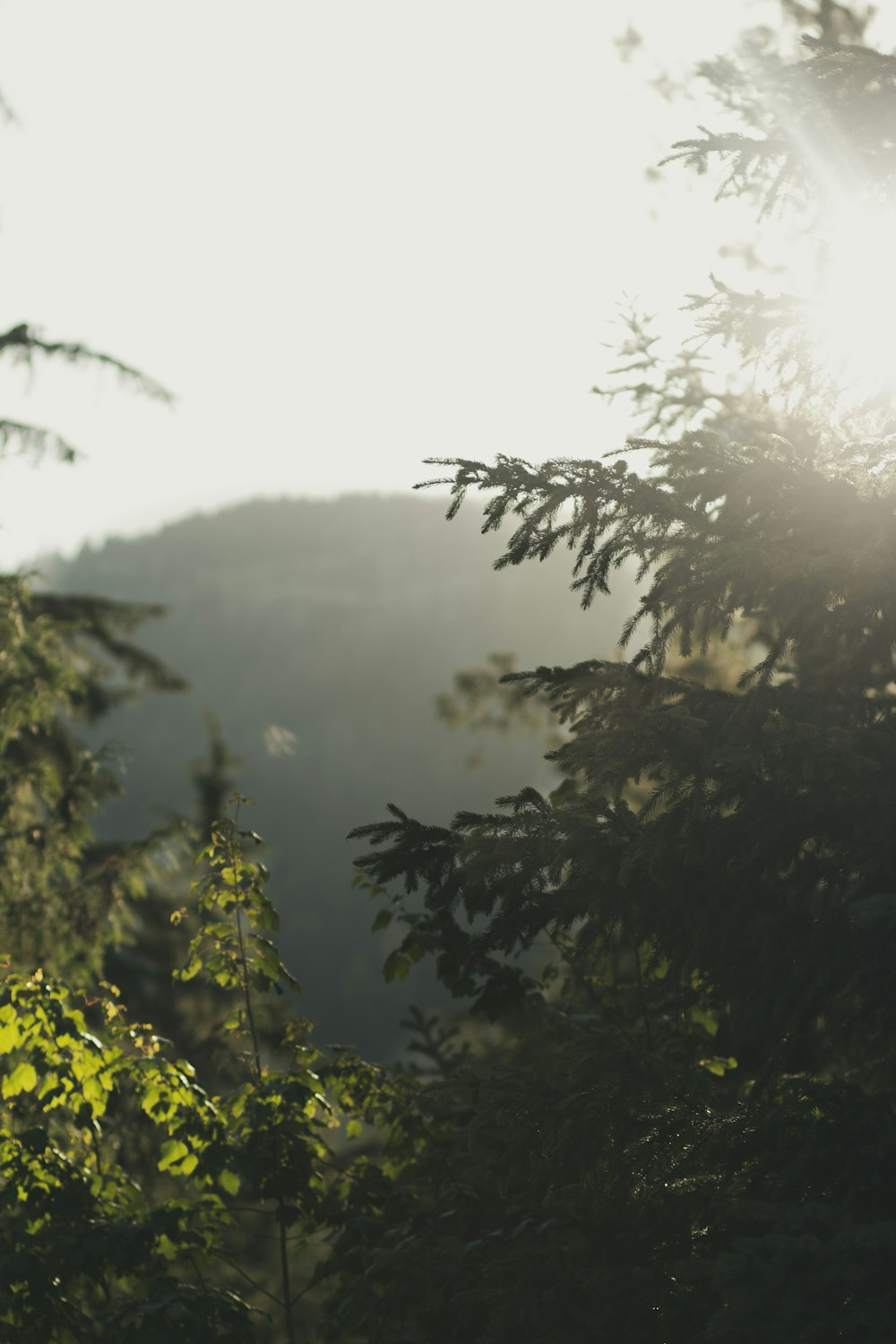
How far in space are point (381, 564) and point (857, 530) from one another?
143 meters

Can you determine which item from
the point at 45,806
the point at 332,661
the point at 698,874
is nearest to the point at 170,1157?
the point at 698,874

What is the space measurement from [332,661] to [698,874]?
423ft

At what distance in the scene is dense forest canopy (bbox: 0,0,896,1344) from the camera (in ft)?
10.2

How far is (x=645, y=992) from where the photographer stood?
4.99 m

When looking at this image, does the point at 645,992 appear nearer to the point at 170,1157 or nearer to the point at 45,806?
the point at 170,1157

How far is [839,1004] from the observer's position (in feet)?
12.2

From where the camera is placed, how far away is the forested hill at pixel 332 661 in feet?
318

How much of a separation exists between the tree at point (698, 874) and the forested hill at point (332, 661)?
80664 millimetres

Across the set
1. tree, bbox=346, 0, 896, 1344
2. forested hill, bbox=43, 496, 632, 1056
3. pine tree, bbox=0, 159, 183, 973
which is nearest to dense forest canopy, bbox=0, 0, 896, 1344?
tree, bbox=346, 0, 896, 1344

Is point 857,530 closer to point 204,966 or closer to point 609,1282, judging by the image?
point 609,1282

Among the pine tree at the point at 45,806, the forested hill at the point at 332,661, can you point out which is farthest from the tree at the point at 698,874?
the forested hill at the point at 332,661

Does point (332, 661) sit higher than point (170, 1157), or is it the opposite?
point (170, 1157)

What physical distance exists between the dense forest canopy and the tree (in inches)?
0.5

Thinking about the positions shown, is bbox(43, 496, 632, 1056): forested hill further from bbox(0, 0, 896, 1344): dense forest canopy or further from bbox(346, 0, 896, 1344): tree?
bbox(346, 0, 896, 1344): tree
